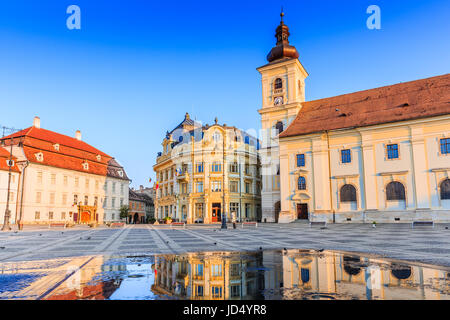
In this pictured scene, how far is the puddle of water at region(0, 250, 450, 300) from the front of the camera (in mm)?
4664

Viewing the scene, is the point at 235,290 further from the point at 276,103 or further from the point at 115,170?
the point at 115,170

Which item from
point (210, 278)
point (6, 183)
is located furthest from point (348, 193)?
point (6, 183)

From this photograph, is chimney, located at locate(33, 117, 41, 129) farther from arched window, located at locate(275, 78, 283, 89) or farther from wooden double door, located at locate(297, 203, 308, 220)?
wooden double door, located at locate(297, 203, 308, 220)

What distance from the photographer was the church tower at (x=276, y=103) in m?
45.0

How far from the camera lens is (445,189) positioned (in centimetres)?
3206

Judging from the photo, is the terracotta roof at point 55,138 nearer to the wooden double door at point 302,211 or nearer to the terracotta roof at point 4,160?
the terracotta roof at point 4,160

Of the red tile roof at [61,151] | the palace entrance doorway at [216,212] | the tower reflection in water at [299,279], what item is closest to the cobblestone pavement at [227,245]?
the tower reflection in water at [299,279]

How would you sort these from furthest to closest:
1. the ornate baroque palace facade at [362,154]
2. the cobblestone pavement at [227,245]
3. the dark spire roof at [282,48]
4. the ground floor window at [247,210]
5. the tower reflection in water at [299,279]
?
the ground floor window at [247,210] < the dark spire roof at [282,48] < the ornate baroque palace facade at [362,154] < the cobblestone pavement at [227,245] < the tower reflection in water at [299,279]

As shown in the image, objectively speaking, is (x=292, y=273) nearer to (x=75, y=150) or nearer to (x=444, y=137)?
(x=444, y=137)

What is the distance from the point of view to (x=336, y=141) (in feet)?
127

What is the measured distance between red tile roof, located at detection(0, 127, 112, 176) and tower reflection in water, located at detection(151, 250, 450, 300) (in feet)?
160

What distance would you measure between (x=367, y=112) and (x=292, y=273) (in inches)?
1444

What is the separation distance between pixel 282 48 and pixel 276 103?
8495 mm

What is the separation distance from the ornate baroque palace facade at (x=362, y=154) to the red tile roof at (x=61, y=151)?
32.9 meters
